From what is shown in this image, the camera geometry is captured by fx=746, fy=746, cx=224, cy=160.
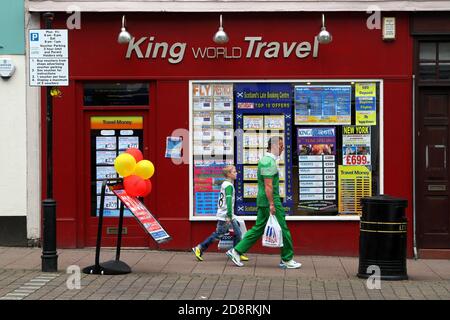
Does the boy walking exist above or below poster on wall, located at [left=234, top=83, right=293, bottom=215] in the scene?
below

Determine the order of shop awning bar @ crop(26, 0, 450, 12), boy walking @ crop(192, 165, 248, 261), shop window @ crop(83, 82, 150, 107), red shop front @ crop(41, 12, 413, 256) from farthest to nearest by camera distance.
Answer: shop window @ crop(83, 82, 150, 107)
red shop front @ crop(41, 12, 413, 256)
shop awning bar @ crop(26, 0, 450, 12)
boy walking @ crop(192, 165, 248, 261)

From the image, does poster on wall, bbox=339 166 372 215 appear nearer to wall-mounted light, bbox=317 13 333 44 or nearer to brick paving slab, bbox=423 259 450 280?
brick paving slab, bbox=423 259 450 280

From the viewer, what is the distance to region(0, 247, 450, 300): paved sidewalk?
30.1 feet

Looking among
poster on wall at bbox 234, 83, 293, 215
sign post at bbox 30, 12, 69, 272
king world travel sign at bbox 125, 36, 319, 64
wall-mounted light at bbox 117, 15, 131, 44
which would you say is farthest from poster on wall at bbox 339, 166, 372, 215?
sign post at bbox 30, 12, 69, 272

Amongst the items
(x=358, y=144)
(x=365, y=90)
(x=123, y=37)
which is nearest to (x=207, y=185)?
Result: (x=358, y=144)

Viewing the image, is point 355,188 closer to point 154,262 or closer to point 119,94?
point 154,262

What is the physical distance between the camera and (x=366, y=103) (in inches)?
502

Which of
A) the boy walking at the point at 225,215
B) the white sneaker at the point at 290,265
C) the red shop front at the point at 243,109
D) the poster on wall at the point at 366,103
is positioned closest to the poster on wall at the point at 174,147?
the red shop front at the point at 243,109

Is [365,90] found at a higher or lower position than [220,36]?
lower

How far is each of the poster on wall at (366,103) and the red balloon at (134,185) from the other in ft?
13.7

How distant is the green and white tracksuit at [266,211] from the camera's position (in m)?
11.0

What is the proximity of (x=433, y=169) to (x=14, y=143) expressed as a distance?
7.22 metres

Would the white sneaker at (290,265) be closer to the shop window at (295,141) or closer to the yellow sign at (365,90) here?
the shop window at (295,141)

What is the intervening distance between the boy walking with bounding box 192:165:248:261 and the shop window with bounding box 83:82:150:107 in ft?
7.29
